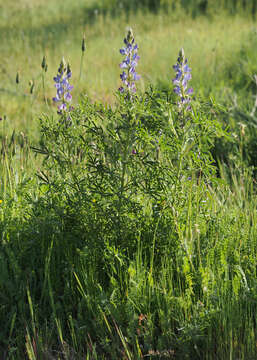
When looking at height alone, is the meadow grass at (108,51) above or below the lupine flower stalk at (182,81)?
above

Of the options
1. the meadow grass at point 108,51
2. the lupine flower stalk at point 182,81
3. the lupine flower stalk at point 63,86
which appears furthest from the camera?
the meadow grass at point 108,51

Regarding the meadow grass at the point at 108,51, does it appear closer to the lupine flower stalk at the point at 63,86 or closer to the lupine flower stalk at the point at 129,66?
the lupine flower stalk at the point at 63,86

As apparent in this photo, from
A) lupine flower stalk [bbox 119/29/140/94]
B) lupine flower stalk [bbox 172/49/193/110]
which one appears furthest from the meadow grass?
lupine flower stalk [bbox 172/49/193/110]

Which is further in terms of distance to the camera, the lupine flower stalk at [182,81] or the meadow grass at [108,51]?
the meadow grass at [108,51]

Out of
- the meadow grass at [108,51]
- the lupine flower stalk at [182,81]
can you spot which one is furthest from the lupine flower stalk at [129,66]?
the meadow grass at [108,51]

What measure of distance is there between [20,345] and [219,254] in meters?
0.98

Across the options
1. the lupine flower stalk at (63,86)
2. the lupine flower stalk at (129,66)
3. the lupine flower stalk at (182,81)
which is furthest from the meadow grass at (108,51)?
the lupine flower stalk at (182,81)

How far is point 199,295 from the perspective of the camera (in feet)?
6.40

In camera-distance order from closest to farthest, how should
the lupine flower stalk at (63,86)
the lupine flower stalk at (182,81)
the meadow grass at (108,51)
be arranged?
the lupine flower stalk at (182,81)
the lupine flower stalk at (63,86)
the meadow grass at (108,51)

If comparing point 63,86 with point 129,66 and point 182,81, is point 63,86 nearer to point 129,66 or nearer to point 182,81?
point 129,66

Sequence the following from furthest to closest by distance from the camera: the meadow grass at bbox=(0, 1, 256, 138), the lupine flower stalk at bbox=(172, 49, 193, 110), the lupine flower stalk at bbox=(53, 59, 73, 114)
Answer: the meadow grass at bbox=(0, 1, 256, 138), the lupine flower stalk at bbox=(53, 59, 73, 114), the lupine flower stalk at bbox=(172, 49, 193, 110)

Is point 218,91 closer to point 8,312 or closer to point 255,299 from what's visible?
point 255,299

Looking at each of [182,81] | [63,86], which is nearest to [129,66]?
[182,81]

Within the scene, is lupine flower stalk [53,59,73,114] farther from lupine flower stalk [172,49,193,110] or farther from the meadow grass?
the meadow grass
